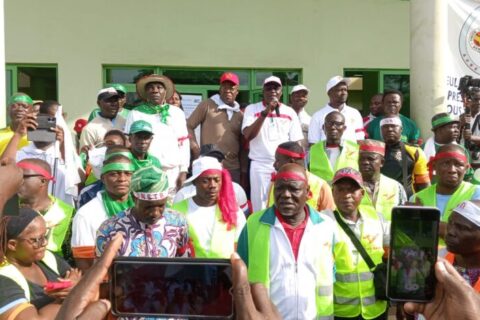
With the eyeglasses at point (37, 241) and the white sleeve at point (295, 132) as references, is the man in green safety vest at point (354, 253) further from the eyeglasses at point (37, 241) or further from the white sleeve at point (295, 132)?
the white sleeve at point (295, 132)

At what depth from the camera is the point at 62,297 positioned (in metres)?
2.58

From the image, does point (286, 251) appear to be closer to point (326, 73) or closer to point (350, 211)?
point (350, 211)

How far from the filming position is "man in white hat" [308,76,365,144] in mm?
6961

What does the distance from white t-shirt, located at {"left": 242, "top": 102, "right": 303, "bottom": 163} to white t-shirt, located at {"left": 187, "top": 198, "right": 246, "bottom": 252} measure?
7.74 ft

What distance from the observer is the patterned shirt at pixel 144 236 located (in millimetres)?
3305

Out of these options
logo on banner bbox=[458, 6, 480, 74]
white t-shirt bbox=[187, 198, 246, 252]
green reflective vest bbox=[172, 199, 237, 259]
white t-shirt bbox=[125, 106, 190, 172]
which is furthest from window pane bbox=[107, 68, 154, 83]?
green reflective vest bbox=[172, 199, 237, 259]

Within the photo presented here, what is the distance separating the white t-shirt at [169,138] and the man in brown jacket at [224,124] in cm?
49

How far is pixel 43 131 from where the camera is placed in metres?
5.65

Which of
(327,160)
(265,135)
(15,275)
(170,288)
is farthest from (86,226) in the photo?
(265,135)

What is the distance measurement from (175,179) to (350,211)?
2.42 m

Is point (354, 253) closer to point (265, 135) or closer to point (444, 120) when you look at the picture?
point (444, 120)

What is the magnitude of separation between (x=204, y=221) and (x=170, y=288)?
2.26m

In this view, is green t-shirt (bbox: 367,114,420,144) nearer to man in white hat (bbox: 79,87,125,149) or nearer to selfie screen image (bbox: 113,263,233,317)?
man in white hat (bbox: 79,87,125,149)

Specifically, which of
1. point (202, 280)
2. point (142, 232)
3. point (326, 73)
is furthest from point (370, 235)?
point (326, 73)
